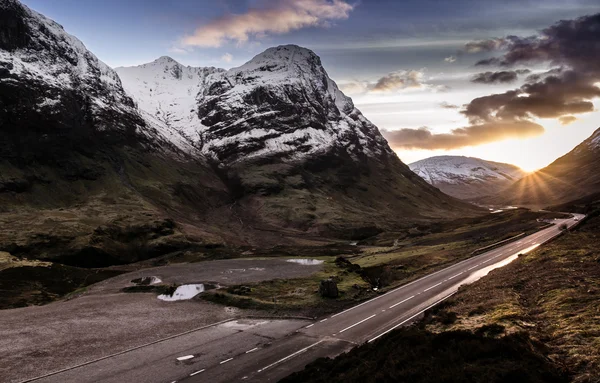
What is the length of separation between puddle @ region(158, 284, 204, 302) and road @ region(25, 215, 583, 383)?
18006 millimetres

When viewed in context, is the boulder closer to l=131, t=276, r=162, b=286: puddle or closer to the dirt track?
the dirt track

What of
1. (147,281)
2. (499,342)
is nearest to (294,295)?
(499,342)

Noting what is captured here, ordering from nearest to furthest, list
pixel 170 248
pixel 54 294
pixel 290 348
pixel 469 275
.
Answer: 1. pixel 290 348
2. pixel 469 275
3. pixel 54 294
4. pixel 170 248

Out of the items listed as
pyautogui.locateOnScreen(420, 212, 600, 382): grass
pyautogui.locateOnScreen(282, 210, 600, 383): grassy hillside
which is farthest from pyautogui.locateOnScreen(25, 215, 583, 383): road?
pyautogui.locateOnScreen(420, 212, 600, 382): grass

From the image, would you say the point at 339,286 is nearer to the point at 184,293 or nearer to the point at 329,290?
the point at 329,290

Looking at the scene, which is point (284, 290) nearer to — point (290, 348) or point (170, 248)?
point (290, 348)

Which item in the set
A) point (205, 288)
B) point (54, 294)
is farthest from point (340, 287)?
point (54, 294)

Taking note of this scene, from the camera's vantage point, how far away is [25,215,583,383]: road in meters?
29.3

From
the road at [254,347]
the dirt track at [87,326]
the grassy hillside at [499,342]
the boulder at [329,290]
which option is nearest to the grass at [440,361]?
the grassy hillside at [499,342]

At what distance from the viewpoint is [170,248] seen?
134 meters

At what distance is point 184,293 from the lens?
61750mm

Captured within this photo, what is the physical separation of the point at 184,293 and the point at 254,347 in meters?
30.9

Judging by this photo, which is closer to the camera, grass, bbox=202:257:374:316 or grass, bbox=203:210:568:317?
grass, bbox=202:257:374:316

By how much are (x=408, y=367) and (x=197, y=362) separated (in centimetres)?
1837
